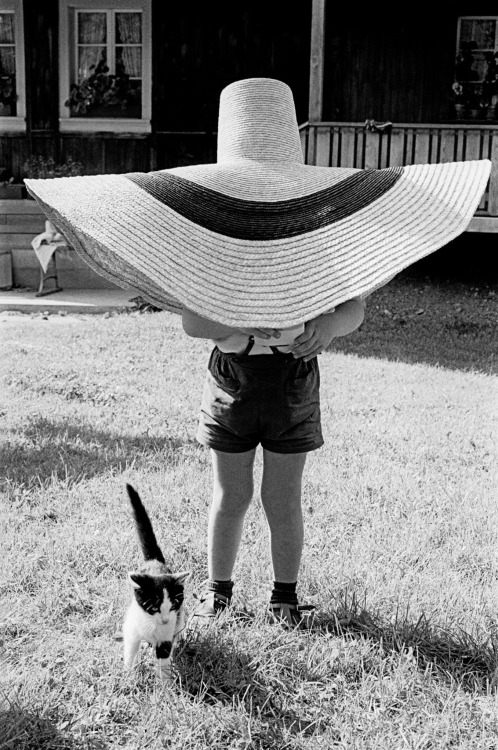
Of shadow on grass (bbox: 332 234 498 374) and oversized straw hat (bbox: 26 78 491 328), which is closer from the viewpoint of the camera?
oversized straw hat (bbox: 26 78 491 328)

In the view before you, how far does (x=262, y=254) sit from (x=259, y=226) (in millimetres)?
101

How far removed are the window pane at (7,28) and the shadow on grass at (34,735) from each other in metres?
13.6

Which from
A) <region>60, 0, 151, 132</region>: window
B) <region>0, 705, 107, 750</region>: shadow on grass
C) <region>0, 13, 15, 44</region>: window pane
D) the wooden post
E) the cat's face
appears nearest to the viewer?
<region>0, 705, 107, 750</region>: shadow on grass

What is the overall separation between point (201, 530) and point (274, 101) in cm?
180

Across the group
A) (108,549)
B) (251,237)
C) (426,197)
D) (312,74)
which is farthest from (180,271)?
(312,74)

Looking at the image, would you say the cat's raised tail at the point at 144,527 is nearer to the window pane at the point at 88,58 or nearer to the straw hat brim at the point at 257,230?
the straw hat brim at the point at 257,230

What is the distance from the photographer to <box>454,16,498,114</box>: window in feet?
42.5

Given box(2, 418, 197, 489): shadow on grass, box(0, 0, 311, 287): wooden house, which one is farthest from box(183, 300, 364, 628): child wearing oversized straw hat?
box(0, 0, 311, 287): wooden house

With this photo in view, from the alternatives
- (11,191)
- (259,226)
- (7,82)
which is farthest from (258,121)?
(7,82)

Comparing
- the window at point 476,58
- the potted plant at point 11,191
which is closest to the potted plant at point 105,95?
the potted plant at point 11,191

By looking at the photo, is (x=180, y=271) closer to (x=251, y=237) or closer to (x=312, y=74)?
(x=251, y=237)

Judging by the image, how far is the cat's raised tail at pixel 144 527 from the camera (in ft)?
8.86

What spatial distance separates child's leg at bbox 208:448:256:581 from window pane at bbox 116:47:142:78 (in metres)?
12.1

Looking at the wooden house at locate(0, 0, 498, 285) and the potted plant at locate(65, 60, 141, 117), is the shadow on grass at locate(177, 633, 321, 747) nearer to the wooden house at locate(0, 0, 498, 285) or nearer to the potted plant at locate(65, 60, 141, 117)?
the wooden house at locate(0, 0, 498, 285)
